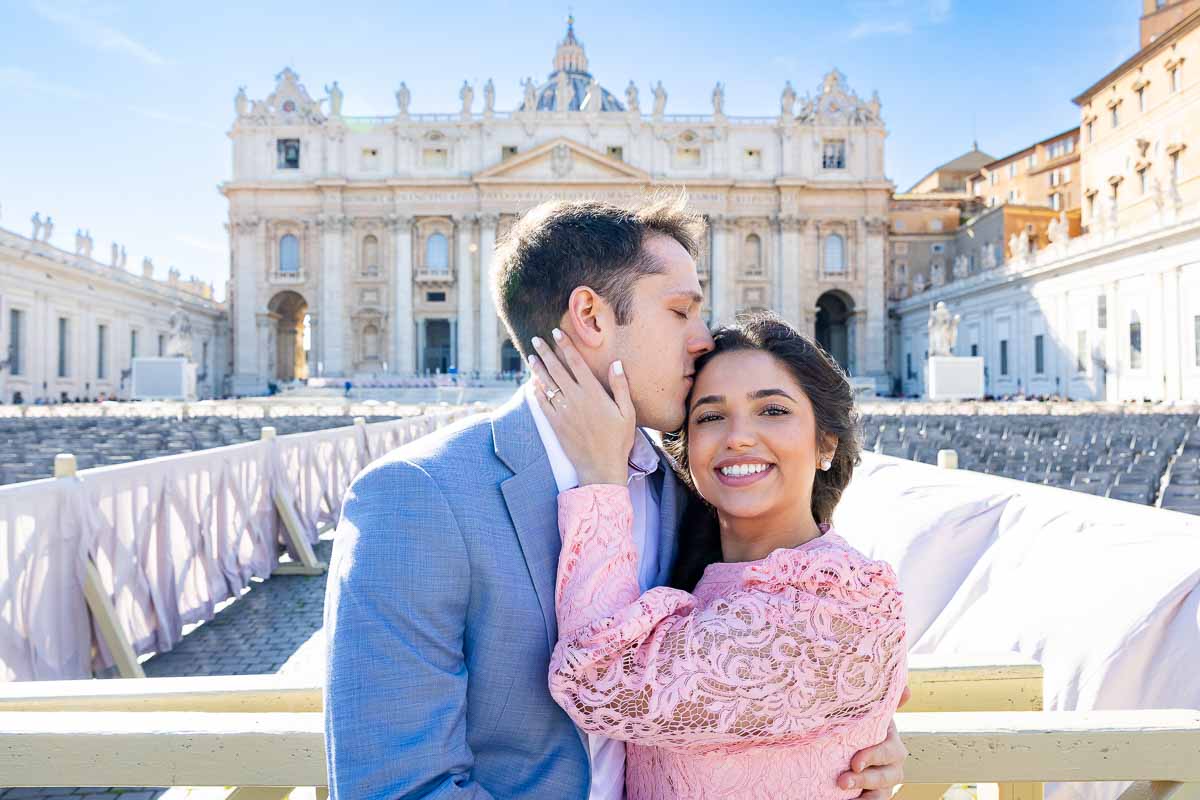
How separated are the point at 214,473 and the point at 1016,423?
13.7 metres

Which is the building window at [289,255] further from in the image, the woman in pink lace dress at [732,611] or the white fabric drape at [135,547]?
the woman in pink lace dress at [732,611]

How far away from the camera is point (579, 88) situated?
68562 mm

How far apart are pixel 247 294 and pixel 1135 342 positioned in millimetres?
46305

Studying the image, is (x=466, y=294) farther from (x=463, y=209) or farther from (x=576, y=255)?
(x=576, y=255)

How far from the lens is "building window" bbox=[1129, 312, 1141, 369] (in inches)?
1156

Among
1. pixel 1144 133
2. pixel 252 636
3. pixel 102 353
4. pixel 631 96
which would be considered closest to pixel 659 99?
pixel 631 96

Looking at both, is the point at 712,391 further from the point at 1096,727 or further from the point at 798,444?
the point at 1096,727

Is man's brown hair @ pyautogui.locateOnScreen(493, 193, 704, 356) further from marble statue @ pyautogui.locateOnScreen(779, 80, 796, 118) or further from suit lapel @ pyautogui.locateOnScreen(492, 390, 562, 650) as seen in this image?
marble statue @ pyautogui.locateOnScreen(779, 80, 796, 118)

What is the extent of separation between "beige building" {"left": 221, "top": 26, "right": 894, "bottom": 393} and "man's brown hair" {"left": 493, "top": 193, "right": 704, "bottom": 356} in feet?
156

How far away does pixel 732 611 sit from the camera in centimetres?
138

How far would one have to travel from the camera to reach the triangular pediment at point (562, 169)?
47469 mm

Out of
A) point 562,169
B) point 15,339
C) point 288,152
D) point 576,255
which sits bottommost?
point 576,255

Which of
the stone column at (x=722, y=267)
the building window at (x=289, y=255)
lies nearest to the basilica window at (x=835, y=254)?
the stone column at (x=722, y=267)

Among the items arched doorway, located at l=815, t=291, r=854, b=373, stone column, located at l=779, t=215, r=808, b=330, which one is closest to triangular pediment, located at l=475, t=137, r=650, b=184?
stone column, located at l=779, t=215, r=808, b=330
